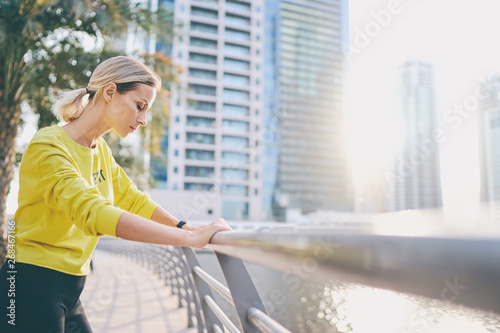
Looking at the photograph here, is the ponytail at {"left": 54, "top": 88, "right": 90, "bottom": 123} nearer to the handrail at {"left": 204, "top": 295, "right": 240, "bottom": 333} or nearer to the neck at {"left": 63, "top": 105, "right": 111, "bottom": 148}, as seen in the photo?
the neck at {"left": 63, "top": 105, "right": 111, "bottom": 148}

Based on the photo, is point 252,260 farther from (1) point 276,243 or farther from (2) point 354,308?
(2) point 354,308

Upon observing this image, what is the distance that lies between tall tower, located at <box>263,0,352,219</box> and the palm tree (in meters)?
63.3

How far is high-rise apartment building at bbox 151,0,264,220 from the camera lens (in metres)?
52.1

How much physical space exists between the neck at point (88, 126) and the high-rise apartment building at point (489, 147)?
44.8 metres

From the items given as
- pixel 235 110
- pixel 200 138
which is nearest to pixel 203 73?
pixel 235 110

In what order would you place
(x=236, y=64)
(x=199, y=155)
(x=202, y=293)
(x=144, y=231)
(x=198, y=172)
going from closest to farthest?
(x=144, y=231) < (x=202, y=293) < (x=198, y=172) < (x=199, y=155) < (x=236, y=64)

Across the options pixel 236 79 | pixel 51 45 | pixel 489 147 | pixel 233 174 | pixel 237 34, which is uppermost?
pixel 237 34

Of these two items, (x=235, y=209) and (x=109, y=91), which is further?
(x=235, y=209)

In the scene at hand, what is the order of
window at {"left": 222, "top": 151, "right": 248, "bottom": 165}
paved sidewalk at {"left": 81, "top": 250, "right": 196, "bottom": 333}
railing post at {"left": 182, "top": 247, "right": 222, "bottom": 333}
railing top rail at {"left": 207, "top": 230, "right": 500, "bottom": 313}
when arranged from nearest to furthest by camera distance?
railing top rail at {"left": 207, "top": 230, "right": 500, "bottom": 313} → railing post at {"left": 182, "top": 247, "right": 222, "bottom": 333} → paved sidewalk at {"left": 81, "top": 250, "right": 196, "bottom": 333} → window at {"left": 222, "top": 151, "right": 248, "bottom": 165}

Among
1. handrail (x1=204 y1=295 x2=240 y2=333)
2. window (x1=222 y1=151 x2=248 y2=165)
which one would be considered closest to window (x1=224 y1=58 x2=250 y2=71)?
window (x1=222 y1=151 x2=248 y2=165)

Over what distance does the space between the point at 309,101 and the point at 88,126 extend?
86.1m

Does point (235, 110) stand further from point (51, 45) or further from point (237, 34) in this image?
point (51, 45)

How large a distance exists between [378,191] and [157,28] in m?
117

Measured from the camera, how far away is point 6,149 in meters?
5.68
